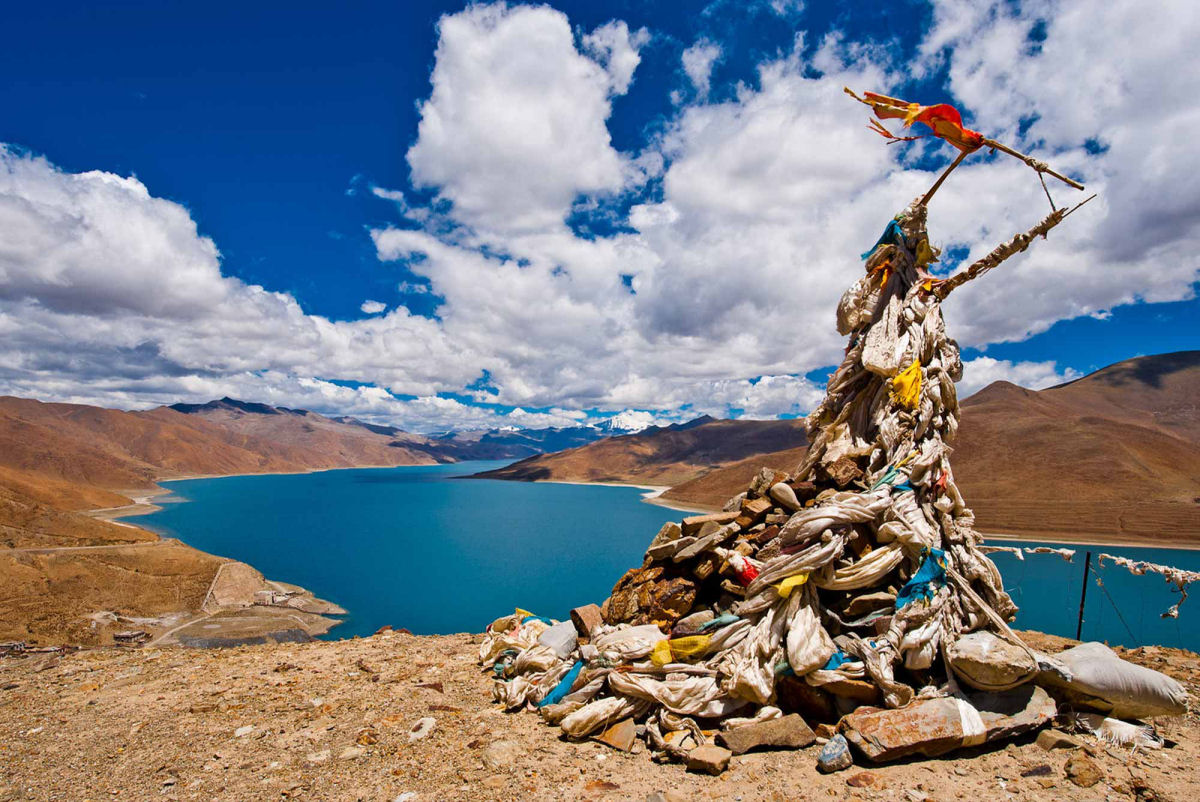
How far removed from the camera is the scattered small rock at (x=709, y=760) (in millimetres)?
5066

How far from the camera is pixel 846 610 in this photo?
6.31m

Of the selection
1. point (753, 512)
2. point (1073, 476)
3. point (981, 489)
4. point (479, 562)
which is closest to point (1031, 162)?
point (753, 512)

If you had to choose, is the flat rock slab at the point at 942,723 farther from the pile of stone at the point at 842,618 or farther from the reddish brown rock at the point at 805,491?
the reddish brown rock at the point at 805,491

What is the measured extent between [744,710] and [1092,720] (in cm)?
311

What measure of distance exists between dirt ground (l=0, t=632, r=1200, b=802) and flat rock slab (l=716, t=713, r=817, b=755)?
0.09m

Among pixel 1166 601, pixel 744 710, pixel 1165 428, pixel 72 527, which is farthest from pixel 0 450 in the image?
pixel 1165 428

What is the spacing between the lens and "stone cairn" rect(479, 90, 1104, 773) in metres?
5.47

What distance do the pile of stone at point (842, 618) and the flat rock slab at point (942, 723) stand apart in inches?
0.6

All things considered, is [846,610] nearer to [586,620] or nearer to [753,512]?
[753,512]

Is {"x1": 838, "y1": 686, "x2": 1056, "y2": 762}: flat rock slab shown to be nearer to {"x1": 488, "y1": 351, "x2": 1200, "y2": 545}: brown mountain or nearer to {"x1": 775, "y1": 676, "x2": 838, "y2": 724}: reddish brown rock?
{"x1": 775, "y1": 676, "x2": 838, "y2": 724}: reddish brown rock

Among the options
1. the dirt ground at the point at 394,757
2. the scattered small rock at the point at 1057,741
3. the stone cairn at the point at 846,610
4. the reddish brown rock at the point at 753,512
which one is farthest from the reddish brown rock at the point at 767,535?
the scattered small rock at the point at 1057,741

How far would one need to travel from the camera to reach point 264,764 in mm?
5520

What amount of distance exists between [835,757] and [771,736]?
598 millimetres

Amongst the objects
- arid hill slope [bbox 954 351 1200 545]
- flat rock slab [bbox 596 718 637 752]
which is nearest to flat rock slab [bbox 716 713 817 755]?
flat rock slab [bbox 596 718 637 752]
